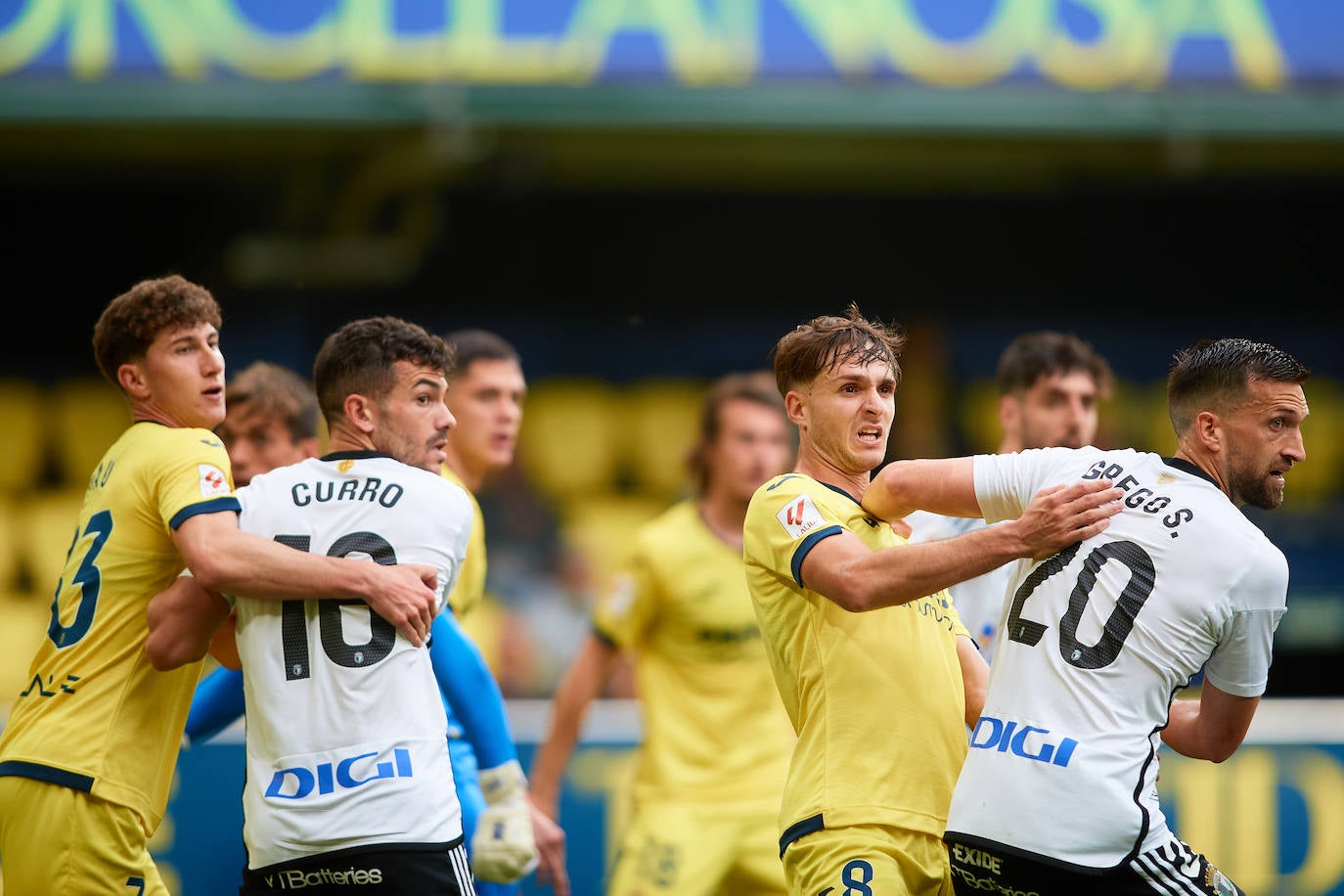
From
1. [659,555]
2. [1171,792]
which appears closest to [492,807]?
[659,555]

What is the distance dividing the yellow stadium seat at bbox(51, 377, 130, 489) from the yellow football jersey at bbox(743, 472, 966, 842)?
29.8ft

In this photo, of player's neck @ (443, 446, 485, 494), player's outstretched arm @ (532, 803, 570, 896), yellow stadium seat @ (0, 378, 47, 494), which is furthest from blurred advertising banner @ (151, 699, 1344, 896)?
yellow stadium seat @ (0, 378, 47, 494)

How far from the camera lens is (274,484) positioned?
365 cm

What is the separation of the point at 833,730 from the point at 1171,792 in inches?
163

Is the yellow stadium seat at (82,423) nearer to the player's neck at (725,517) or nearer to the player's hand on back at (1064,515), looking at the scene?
the player's neck at (725,517)

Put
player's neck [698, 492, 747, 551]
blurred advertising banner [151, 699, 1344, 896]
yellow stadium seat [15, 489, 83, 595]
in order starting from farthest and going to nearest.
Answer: yellow stadium seat [15, 489, 83, 595]
blurred advertising banner [151, 699, 1344, 896]
player's neck [698, 492, 747, 551]

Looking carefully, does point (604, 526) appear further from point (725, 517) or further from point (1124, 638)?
point (1124, 638)

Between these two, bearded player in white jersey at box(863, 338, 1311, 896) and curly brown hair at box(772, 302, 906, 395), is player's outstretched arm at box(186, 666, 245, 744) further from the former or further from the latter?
bearded player in white jersey at box(863, 338, 1311, 896)

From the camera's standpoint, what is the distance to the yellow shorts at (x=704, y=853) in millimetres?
5469

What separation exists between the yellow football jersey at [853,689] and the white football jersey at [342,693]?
0.85 meters

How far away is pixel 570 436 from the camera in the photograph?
479 inches

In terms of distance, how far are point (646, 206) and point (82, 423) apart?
4.83 metres

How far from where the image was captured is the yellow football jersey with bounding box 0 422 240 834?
3.74 meters

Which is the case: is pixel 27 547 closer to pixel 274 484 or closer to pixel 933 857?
pixel 274 484
